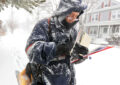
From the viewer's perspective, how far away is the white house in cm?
2123

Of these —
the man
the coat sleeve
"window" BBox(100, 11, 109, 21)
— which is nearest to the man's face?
the man

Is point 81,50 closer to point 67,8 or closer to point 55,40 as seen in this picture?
point 55,40

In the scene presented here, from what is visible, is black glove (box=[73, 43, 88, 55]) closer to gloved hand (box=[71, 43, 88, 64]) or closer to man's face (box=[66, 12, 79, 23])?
gloved hand (box=[71, 43, 88, 64])

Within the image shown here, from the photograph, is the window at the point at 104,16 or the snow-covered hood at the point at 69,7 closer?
the snow-covered hood at the point at 69,7

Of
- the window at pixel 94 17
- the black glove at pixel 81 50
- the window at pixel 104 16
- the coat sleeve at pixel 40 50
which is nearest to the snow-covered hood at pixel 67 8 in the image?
the coat sleeve at pixel 40 50

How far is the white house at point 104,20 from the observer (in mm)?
21228

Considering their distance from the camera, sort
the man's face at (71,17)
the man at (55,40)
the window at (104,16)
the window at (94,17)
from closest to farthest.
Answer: the man at (55,40) → the man's face at (71,17) → the window at (104,16) → the window at (94,17)

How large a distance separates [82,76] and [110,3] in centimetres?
2147

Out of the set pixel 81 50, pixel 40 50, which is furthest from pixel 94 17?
pixel 40 50

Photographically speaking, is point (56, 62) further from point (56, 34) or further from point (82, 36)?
point (82, 36)

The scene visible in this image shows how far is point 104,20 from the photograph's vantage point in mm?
23359

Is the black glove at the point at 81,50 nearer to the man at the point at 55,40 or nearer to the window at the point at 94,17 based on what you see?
the man at the point at 55,40

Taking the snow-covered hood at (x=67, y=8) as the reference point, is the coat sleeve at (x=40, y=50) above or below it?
below

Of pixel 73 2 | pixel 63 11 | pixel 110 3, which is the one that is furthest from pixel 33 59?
pixel 110 3
